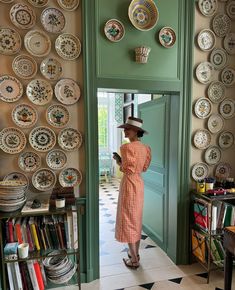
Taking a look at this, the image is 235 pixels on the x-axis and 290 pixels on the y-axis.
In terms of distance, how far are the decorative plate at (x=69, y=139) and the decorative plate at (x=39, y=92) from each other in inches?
12.8

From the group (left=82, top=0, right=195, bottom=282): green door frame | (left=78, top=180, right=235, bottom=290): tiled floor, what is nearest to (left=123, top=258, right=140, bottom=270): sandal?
(left=78, top=180, right=235, bottom=290): tiled floor

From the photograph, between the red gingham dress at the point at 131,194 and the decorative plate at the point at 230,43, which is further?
the decorative plate at the point at 230,43

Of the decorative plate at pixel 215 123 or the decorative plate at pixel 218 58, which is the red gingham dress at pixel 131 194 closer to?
the decorative plate at pixel 215 123

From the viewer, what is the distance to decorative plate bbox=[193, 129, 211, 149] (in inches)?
104

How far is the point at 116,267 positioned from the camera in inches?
105

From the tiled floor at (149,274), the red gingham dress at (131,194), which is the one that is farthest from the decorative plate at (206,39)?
the tiled floor at (149,274)

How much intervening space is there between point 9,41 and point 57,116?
743mm

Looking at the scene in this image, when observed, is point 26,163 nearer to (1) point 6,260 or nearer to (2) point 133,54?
(1) point 6,260

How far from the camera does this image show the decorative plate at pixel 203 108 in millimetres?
2611

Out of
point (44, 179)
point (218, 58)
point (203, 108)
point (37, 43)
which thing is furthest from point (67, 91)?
point (218, 58)

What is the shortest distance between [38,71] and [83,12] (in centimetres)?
68

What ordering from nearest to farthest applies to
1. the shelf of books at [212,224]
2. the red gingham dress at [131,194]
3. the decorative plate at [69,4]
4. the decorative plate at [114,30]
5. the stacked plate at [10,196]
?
the stacked plate at [10,196]
the decorative plate at [69,4]
the decorative plate at [114,30]
the shelf of books at [212,224]
the red gingham dress at [131,194]

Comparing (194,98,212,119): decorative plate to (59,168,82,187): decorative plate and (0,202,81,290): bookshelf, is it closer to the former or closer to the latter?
(59,168,82,187): decorative plate

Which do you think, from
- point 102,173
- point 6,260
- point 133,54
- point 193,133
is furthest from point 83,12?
point 102,173
